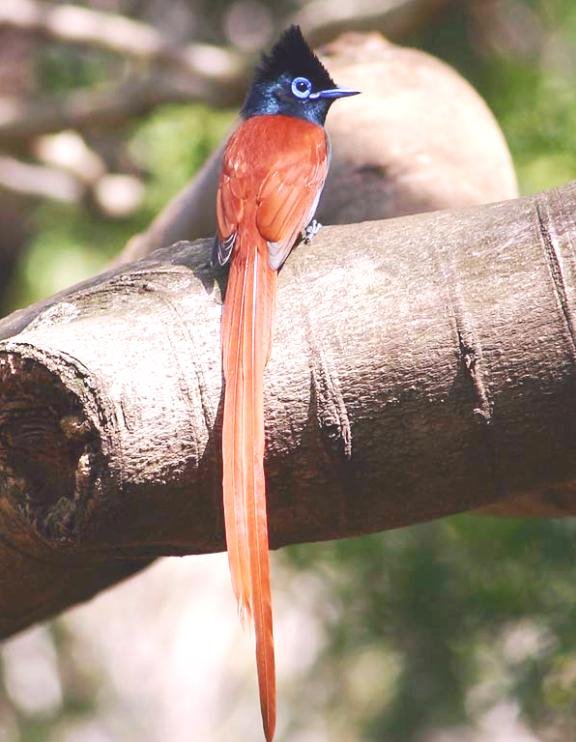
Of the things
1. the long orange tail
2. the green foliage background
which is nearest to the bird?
the long orange tail

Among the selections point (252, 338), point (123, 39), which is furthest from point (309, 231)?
point (123, 39)

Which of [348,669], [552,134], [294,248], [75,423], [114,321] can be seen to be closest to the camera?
[75,423]

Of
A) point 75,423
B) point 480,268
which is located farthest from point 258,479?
point 480,268

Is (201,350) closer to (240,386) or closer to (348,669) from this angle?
(240,386)

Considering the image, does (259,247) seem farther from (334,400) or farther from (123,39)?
(123,39)

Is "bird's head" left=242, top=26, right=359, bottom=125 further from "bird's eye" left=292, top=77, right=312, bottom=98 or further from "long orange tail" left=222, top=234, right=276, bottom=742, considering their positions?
"long orange tail" left=222, top=234, right=276, bottom=742

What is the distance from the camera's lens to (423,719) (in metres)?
4.05

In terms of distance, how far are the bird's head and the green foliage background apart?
102cm

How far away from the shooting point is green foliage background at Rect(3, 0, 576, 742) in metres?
3.34

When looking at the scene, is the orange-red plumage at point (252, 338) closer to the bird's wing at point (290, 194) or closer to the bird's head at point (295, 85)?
the bird's wing at point (290, 194)

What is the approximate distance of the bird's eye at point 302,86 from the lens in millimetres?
3078

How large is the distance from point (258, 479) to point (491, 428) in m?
0.32

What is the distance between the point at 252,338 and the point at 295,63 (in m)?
1.61

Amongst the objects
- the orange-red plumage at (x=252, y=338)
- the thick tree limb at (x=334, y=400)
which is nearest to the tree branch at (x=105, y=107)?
the orange-red plumage at (x=252, y=338)
